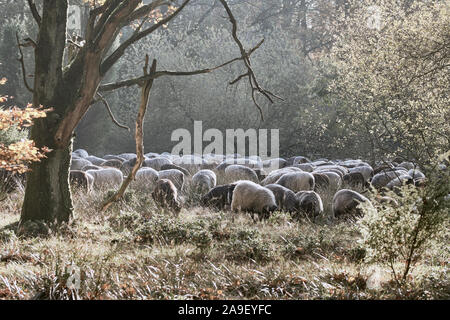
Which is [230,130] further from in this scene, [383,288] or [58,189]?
[383,288]

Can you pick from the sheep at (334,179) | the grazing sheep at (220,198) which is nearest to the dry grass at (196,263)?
the grazing sheep at (220,198)

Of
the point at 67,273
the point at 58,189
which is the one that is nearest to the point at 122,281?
the point at 67,273

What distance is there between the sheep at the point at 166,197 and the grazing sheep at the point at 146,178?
1.78 m

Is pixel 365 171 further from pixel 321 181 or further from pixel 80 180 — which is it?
pixel 80 180

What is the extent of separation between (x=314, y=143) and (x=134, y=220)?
51.2 ft

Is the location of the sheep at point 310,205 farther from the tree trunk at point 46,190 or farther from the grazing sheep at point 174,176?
the tree trunk at point 46,190

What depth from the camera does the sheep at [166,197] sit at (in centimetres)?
1014

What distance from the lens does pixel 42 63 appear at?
298 inches

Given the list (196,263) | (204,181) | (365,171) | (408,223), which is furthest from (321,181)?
(408,223)

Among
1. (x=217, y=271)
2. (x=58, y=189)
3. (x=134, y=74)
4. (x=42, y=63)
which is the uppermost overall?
(x=134, y=74)

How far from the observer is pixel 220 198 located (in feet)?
35.6

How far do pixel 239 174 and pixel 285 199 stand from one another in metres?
3.87

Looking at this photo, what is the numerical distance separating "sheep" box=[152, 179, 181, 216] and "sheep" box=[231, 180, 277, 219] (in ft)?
3.57
